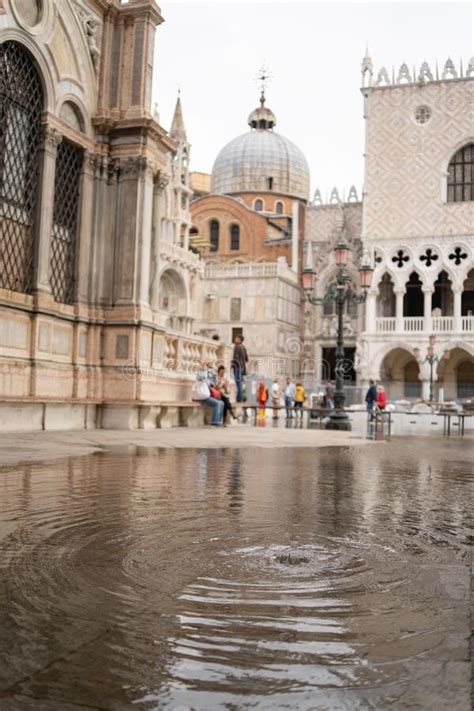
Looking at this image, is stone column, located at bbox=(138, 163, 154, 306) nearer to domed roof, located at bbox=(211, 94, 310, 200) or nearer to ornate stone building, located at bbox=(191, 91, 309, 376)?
ornate stone building, located at bbox=(191, 91, 309, 376)

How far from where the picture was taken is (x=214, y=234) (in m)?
50.8

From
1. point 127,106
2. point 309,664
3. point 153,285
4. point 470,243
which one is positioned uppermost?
point 470,243

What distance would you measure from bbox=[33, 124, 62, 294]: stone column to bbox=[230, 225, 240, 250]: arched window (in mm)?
38544

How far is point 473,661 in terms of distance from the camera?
190cm

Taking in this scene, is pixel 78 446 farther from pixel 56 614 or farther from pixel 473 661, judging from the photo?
pixel 473 661

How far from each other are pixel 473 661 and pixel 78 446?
6.77 m

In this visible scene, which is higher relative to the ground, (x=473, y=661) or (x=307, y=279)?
(x=307, y=279)

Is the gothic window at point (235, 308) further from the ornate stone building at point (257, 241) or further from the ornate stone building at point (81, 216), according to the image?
the ornate stone building at point (81, 216)

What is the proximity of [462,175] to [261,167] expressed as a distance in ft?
58.7

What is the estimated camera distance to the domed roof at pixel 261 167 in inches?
2179

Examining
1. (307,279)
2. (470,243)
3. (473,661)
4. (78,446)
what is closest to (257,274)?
(470,243)

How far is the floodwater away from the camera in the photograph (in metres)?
1.72

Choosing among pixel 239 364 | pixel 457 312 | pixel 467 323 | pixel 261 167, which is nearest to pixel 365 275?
pixel 239 364

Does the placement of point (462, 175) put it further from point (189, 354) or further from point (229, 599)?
point (229, 599)
